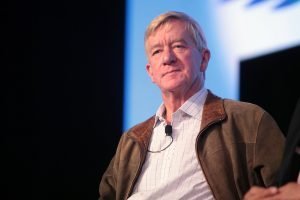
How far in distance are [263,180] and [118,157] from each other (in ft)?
1.99

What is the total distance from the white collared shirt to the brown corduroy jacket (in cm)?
3

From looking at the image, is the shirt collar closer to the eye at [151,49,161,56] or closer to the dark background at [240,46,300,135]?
the eye at [151,49,161,56]

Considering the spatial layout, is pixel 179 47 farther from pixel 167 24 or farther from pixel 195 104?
pixel 195 104

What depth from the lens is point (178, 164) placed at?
149 cm

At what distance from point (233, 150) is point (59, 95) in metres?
1.34

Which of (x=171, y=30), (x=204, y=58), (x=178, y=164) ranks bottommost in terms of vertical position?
(x=178, y=164)

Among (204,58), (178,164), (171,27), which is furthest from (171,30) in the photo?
(178,164)

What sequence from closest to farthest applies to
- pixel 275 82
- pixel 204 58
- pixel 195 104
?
1. pixel 195 104
2. pixel 204 58
3. pixel 275 82

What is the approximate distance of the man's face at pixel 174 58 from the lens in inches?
64.3

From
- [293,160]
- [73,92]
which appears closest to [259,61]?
[293,160]

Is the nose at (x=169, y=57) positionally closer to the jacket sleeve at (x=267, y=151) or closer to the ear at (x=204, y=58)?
the ear at (x=204, y=58)

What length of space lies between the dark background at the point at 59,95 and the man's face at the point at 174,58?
0.88 m

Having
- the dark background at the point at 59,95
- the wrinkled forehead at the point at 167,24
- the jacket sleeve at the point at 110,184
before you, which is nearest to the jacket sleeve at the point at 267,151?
the wrinkled forehead at the point at 167,24

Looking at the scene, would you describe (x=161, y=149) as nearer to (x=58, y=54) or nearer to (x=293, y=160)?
(x=293, y=160)
